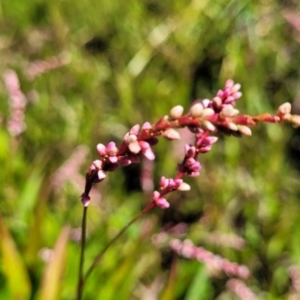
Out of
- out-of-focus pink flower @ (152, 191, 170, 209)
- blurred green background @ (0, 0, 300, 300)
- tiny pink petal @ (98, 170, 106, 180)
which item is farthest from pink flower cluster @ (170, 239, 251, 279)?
tiny pink petal @ (98, 170, 106, 180)

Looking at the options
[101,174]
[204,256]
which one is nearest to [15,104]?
[204,256]

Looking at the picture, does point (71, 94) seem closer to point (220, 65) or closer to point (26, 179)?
point (26, 179)

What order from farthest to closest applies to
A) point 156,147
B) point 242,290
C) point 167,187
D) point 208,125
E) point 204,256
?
point 156,147 < point 242,290 < point 204,256 < point 167,187 < point 208,125

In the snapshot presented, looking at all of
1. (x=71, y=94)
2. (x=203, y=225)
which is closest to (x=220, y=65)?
(x=71, y=94)

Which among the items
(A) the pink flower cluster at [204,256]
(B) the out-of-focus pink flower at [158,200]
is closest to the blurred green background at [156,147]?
(A) the pink flower cluster at [204,256]

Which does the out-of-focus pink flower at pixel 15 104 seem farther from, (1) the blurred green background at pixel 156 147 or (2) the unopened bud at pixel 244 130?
(2) the unopened bud at pixel 244 130

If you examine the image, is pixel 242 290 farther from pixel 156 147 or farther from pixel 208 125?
pixel 208 125

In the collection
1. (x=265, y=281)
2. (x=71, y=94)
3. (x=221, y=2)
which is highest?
(x=221, y=2)

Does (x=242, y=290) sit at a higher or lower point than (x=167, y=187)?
lower
